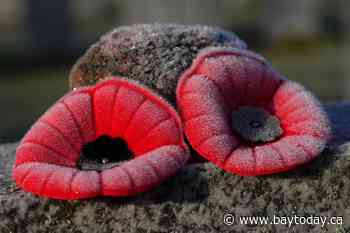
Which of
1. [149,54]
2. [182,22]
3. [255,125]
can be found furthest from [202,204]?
[182,22]

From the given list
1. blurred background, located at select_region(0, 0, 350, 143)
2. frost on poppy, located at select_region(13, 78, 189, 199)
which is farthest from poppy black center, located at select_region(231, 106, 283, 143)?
blurred background, located at select_region(0, 0, 350, 143)

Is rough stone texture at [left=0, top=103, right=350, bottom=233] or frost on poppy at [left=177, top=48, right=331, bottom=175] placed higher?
frost on poppy at [left=177, top=48, right=331, bottom=175]

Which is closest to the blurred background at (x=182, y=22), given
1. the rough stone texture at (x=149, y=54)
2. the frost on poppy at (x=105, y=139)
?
the rough stone texture at (x=149, y=54)

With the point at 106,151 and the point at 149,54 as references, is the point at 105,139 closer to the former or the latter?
the point at 106,151

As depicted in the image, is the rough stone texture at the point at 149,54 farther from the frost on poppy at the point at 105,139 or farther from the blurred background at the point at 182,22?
the blurred background at the point at 182,22

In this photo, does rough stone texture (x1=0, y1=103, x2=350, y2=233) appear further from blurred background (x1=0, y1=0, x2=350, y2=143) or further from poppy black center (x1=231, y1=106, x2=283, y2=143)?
blurred background (x1=0, y1=0, x2=350, y2=143)

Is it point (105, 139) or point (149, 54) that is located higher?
point (149, 54)
